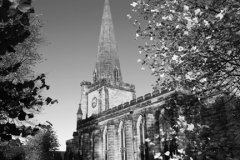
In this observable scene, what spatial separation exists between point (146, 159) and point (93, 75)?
859 inches

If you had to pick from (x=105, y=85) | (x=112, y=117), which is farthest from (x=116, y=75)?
(x=112, y=117)

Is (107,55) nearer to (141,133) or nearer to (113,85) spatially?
(113,85)

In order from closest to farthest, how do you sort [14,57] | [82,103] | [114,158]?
[14,57]
[114,158]
[82,103]

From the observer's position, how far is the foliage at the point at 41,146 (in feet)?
113

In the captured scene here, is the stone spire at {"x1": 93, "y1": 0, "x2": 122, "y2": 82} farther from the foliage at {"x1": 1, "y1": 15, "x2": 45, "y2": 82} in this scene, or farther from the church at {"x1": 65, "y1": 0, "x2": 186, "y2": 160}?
the foliage at {"x1": 1, "y1": 15, "x2": 45, "y2": 82}

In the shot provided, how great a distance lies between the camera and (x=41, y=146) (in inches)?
1419

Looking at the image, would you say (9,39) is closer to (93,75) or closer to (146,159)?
(146,159)

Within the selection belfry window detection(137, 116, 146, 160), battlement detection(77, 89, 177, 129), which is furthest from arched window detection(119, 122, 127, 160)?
belfry window detection(137, 116, 146, 160)

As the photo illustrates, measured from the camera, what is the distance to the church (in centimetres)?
2381

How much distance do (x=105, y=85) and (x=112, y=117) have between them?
8291mm

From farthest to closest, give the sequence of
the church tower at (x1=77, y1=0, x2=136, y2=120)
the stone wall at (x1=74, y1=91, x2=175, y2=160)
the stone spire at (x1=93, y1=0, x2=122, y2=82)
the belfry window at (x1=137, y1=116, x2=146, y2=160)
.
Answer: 1. the stone spire at (x1=93, y1=0, x2=122, y2=82)
2. the church tower at (x1=77, y1=0, x2=136, y2=120)
3. the belfry window at (x1=137, y1=116, x2=146, y2=160)
4. the stone wall at (x1=74, y1=91, x2=175, y2=160)

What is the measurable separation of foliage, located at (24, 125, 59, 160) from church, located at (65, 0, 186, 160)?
132 inches

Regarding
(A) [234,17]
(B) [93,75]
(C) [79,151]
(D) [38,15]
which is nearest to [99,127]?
(C) [79,151]

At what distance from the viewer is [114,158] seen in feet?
93.9
